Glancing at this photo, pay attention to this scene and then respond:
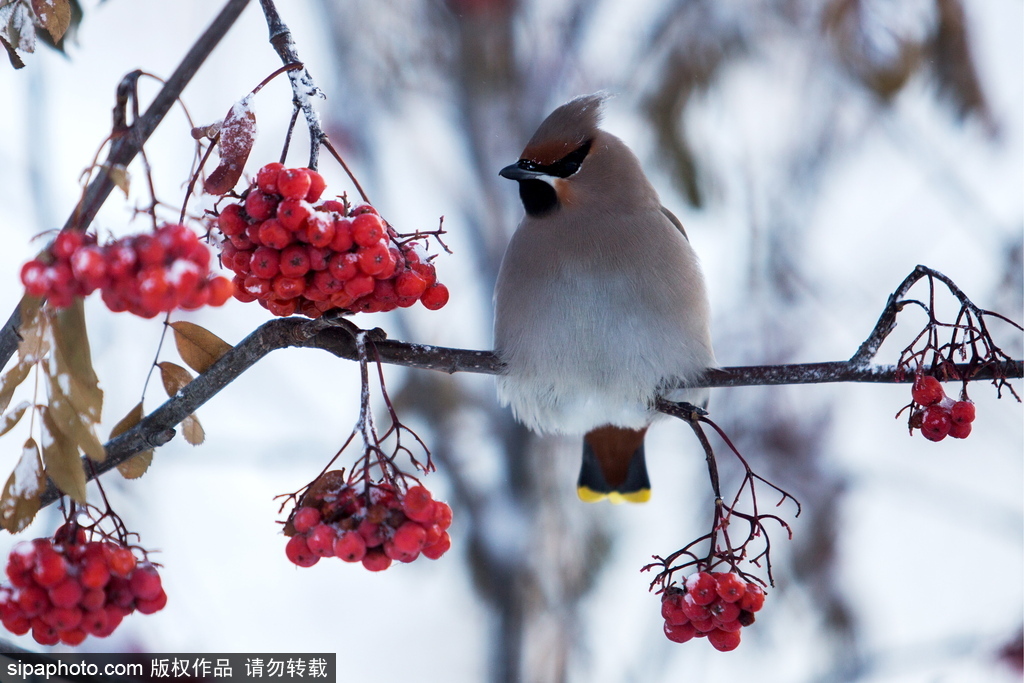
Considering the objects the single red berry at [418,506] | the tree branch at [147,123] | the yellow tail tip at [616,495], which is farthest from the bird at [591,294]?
the tree branch at [147,123]

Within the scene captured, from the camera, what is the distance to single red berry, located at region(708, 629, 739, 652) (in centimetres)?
168

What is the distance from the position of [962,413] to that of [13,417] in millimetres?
1454

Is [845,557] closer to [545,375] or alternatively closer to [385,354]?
[545,375]

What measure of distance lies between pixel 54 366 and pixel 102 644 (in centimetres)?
227

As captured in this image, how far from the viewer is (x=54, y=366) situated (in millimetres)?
1197

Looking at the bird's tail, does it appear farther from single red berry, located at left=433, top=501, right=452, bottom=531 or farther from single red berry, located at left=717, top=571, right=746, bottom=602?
single red berry, located at left=433, top=501, right=452, bottom=531

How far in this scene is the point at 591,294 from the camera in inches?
99.2

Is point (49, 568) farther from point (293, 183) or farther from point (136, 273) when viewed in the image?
point (293, 183)

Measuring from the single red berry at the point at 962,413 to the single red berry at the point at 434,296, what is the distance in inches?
34.5

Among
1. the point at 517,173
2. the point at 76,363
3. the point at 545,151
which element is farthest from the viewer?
the point at 545,151

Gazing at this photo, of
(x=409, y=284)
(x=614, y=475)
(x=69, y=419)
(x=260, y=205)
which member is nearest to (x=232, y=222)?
(x=260, y=205)

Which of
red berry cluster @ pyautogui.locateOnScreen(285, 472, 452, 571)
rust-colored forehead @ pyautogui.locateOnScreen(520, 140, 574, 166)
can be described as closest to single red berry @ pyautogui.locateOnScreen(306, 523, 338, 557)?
red berry cluster @ pyautogui.locateOnScreen(285, 472, 452, 571)

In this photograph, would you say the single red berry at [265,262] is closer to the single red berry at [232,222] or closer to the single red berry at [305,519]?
the single red berry at [232,222]

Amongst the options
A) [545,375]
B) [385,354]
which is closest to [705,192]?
[545,375]
